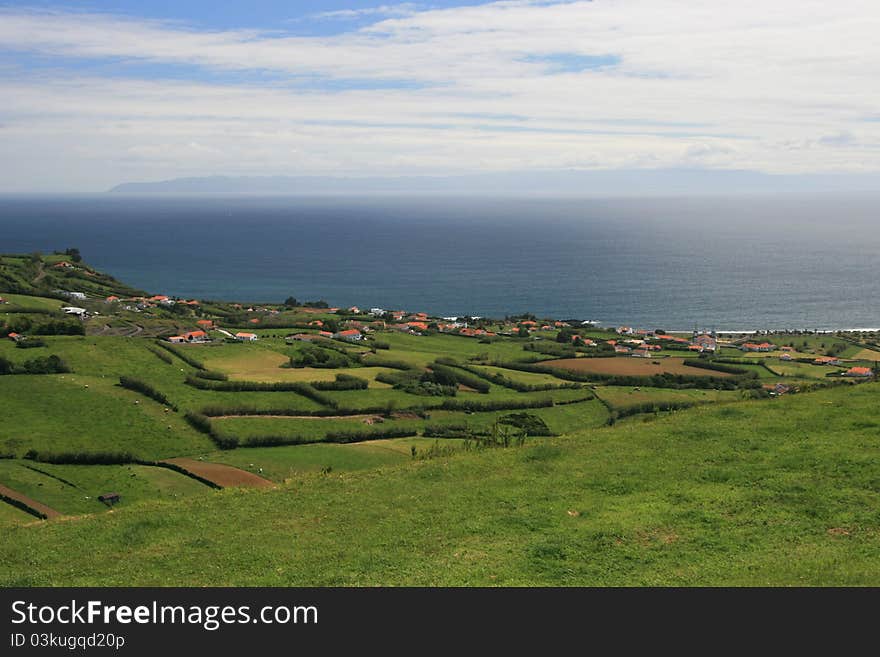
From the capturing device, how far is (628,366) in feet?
261

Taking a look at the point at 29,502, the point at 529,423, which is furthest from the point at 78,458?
the point at 529,423

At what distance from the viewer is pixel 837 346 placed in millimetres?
93312

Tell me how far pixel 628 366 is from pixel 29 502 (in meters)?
61.3

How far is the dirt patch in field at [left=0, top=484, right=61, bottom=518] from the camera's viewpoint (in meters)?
31.7

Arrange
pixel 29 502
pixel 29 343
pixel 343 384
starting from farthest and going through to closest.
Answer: pixel 29 343 → pixel 343 384 → pixel 29 502

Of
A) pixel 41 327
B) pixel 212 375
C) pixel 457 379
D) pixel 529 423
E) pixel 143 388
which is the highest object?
pixel 41 327

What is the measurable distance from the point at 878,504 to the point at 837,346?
87647 mm

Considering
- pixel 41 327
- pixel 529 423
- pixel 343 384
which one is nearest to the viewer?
pixel 529 423

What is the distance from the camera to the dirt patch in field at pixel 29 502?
3171cm

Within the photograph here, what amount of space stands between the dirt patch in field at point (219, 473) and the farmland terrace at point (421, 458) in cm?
23

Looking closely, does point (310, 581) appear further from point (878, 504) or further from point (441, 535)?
point (878, 504)

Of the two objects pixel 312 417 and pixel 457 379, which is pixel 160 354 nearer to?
pixel 312 417

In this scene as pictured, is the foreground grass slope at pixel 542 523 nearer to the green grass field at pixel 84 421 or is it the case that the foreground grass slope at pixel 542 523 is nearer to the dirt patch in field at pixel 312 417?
the green grass field at pixel 84 421
